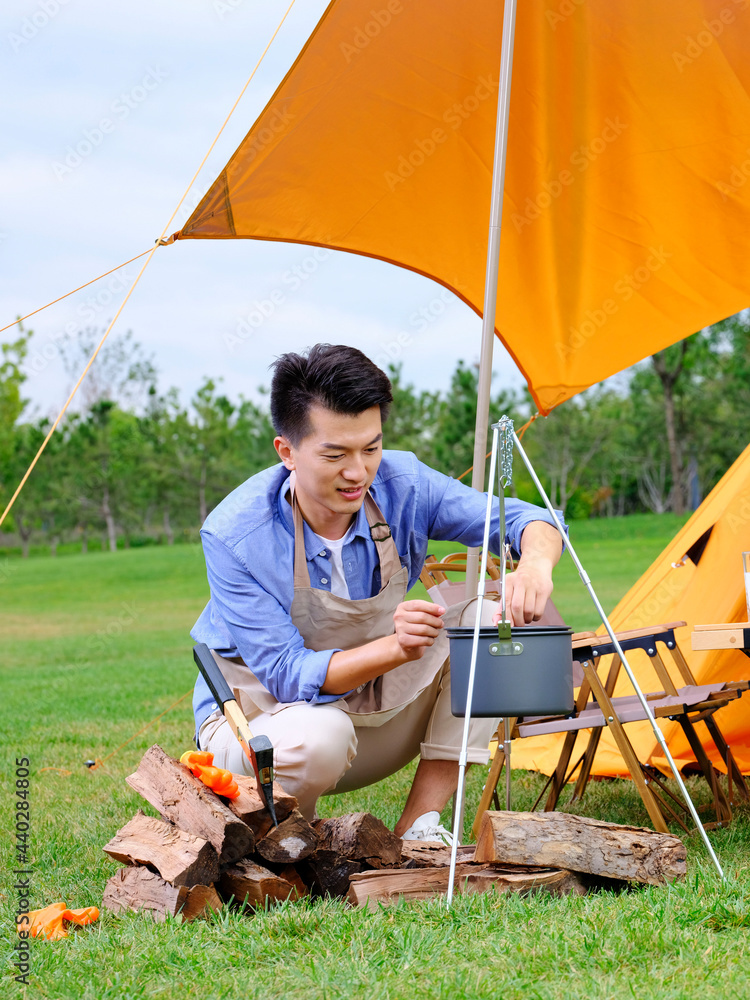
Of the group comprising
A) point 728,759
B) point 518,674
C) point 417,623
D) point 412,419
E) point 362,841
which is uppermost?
point 412,419

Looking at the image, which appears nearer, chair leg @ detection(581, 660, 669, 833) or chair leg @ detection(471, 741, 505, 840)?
chair leg @ detection(581, 660, 669, 833)

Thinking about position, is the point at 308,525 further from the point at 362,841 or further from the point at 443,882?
the point at 443,882

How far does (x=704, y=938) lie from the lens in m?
1.86

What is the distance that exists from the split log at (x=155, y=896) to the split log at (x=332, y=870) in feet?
0.90

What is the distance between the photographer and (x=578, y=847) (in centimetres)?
217

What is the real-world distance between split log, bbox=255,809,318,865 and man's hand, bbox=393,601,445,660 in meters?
0.52

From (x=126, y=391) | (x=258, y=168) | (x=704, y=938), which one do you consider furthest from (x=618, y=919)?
(x=126, y=391)

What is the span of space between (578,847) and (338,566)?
957mm

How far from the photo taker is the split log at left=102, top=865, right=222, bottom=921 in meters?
2.07

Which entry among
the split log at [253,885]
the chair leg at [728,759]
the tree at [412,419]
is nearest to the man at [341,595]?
the split log at [253,885]

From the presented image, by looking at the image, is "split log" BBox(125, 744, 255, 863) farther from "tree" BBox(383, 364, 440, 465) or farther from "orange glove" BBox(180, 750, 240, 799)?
"tree" BBox(383, 364, 440, 465)

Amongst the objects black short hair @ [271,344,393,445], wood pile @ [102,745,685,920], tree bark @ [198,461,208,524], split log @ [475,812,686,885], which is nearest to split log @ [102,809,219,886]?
wood pile @ [102,745,685,920]

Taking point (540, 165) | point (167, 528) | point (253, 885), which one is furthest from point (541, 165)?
point (167, 528)

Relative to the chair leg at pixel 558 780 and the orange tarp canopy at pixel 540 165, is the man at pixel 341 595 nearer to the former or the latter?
the chair leg at pixel 558 780
